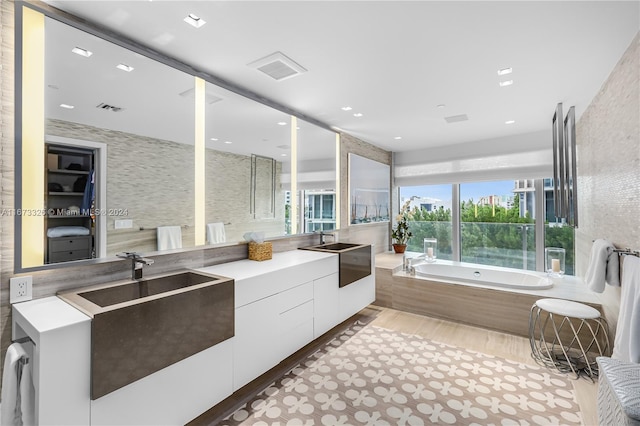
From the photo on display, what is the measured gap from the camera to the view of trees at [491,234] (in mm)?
4230

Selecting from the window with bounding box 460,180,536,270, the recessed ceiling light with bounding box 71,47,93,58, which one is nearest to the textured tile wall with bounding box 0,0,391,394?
the recessed ceiling light with bounding box 71,47,93,58

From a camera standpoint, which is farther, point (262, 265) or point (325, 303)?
point (325, 303)

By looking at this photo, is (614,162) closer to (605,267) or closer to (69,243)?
(605,267)

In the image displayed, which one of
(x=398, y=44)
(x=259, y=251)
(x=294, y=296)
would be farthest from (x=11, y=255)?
(x=398, y=44)

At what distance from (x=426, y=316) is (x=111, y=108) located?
384 centimetres

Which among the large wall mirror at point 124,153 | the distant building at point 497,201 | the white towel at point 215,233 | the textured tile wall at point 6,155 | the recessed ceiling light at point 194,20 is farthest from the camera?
the distant building at point 497,201

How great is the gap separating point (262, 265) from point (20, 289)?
55.7 inches

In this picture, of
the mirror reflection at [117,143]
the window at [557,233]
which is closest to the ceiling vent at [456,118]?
the window at [557,233]

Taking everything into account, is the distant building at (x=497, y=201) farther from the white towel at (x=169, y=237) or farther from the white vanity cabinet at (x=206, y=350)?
the white towel at (x=169, y=237)

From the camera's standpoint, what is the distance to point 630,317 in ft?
5.83

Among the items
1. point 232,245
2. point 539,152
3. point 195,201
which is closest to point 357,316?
point 232,245

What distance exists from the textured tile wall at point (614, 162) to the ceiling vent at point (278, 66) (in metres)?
2.26

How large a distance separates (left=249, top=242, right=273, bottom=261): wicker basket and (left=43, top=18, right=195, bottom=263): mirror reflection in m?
0.56

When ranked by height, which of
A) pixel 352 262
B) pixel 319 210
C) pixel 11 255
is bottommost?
pixel 352 262
